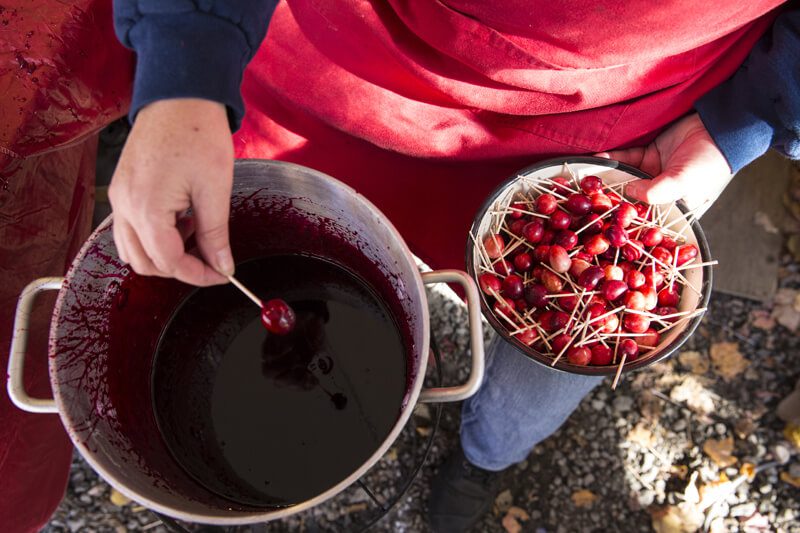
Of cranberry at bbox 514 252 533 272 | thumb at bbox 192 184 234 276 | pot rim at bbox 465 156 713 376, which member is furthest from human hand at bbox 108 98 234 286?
cranberry at bbox 514 252 533 272

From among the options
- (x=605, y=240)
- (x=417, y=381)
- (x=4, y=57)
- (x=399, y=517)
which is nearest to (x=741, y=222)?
(x=605, y=240)

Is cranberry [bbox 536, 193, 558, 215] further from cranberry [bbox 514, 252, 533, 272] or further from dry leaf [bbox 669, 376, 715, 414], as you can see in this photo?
dry leaf [bbox 669, 376, 715, 414]

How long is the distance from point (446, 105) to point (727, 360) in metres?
1.50

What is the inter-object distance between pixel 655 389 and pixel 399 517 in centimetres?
97

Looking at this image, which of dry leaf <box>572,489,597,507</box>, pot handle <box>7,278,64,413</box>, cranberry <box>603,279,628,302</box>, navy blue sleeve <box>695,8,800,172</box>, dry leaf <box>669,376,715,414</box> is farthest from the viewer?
dry leaf <box>669,376,715,414</box>

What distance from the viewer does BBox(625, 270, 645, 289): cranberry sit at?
1.17m

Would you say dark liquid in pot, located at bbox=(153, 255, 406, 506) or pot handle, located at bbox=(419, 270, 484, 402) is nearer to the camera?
pot handle, located at bbox=(419, 270, 484, 402)

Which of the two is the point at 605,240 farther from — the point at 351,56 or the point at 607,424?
the point at 607,424

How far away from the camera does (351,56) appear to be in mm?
1189

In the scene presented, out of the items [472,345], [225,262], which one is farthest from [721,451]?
[225,262]

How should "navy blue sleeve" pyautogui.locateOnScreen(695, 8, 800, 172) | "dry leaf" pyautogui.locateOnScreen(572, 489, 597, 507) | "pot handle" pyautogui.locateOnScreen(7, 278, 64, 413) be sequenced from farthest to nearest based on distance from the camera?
"dry leaf" pyautogui.locateOnScreen(572, 489, 597, 507), "navy blue sleeve" pyautogui.locateOnScreen(695, 8, 800, 172), "pot handle" pyautogui.locateOnScreen(7, 278, 64, 413)

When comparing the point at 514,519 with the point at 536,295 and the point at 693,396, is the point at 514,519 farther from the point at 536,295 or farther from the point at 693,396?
the point at 536,295

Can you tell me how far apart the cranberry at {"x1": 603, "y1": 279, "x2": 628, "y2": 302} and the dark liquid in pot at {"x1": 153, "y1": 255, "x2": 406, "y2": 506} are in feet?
1.43

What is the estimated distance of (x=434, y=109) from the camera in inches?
47.0
